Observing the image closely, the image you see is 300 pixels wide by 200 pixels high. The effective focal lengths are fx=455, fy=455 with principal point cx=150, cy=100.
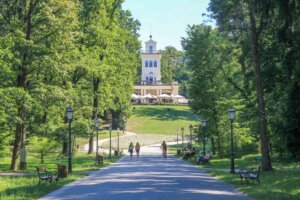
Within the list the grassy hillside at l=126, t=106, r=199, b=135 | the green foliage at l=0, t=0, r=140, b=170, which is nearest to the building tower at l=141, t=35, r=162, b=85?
the grassy hillside at l=126, t=106, r=199, b=135

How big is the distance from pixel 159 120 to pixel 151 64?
3432 centimetres

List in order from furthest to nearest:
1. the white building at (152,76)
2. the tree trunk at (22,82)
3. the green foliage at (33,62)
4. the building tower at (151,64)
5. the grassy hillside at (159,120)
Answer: the building tower at (151,64) → the white building at (152,76) → the grassy hillside at (159,120) → the tree trunk at (22,82) → the green foliage at (33,62)

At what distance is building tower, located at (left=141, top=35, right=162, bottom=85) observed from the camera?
12475cm

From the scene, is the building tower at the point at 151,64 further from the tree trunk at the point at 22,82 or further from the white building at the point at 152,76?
the tree trunk at the point at 22,82

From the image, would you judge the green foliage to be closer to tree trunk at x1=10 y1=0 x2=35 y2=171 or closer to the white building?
tree trunk at x1=10 y1=0 x2=35 y2=171

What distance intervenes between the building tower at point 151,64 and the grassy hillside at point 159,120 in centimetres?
1857

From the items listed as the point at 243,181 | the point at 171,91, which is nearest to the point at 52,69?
the point at 243,181

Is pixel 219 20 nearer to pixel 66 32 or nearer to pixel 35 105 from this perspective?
pixel 66 32

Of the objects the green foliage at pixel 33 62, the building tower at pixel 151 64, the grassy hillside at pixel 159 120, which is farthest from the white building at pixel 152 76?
the green foliage at pixel 33 62

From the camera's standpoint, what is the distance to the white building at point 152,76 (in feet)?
399

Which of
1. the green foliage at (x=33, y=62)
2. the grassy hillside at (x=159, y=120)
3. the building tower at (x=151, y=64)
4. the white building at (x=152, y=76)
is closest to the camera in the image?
the green foliage at (x=33, y=62)

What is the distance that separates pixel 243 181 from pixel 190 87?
2364 cm

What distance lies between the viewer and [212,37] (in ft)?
137

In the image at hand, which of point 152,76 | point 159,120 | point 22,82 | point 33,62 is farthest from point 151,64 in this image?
point 33,62
